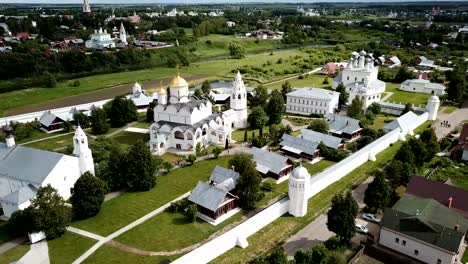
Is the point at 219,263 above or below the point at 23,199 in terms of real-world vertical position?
below

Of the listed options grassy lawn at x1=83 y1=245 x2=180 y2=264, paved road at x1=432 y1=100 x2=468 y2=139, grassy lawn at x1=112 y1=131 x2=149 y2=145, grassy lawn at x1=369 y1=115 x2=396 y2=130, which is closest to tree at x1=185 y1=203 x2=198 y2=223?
grassy lawn at x1=83 y1=245 x2=180 y2=264

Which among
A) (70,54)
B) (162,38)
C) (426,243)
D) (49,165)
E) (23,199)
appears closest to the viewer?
(426,243)

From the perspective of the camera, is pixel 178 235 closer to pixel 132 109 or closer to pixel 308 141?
pixel 308 141

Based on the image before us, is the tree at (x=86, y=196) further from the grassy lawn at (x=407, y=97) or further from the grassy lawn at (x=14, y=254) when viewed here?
the grassy lawn at (x=407, y=97)

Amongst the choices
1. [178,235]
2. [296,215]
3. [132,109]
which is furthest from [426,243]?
[132,109]

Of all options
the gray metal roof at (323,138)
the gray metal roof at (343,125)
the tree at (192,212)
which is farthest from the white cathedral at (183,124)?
the tree at (192,212)

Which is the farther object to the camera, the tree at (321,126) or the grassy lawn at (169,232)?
the tree at (321,126)

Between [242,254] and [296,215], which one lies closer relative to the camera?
[242,254]

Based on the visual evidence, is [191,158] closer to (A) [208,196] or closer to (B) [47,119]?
(A) [208,196]
